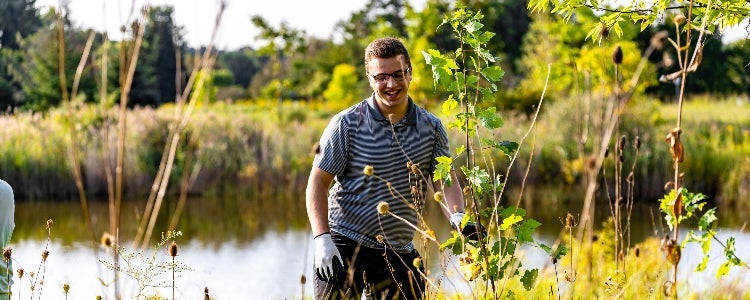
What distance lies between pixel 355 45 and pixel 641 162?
1016 inches

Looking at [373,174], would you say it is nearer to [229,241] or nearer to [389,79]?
[389,79]

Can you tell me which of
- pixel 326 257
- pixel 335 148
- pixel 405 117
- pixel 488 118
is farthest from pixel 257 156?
pixel 488 118

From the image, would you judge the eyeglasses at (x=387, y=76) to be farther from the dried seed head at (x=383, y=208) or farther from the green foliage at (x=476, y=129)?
the dried seed head at (x=383, y=208)

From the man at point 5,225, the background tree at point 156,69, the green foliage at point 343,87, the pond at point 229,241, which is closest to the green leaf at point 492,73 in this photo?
the man at point 5,225

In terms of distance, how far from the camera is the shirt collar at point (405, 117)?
3.38 m

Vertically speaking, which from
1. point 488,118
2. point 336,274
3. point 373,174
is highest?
point 488,118

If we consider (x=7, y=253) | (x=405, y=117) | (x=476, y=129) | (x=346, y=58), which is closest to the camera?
(x=7, y=253)

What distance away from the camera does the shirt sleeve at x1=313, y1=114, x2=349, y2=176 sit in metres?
3.30

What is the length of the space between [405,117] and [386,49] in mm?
309

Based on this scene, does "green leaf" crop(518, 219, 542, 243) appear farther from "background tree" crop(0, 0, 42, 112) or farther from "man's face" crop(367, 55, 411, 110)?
"background tree" crop(0, 0, 42, 112)

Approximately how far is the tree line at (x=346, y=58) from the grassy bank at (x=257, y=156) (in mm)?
1085

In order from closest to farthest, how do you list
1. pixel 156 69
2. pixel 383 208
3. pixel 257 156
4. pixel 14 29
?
pixel 383 208 < pixel 257 156 < pixel 14 29 < pixel 156 69

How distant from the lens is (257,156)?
13.1m

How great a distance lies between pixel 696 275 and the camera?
5.55 m
